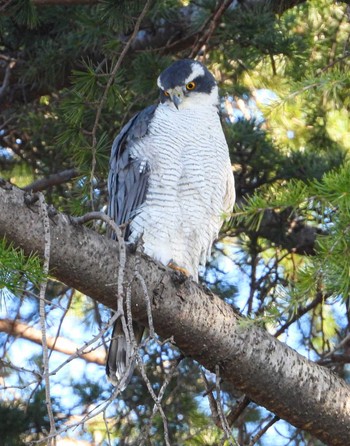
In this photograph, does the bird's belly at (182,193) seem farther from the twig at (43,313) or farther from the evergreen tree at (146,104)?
the twig at (43,313)

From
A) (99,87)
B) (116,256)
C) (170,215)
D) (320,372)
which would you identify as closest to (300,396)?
(320,372)

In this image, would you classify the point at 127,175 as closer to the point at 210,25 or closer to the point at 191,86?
the point at 191,86

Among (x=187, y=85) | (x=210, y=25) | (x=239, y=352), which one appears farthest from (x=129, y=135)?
(x=239, y=352)

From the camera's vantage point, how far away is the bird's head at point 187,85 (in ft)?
15.9

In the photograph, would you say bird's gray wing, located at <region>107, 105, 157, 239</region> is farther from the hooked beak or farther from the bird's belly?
the hooked beak

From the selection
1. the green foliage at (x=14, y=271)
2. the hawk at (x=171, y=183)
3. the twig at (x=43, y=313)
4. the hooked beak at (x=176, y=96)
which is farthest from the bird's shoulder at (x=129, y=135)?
the green foliage at (x=14, y=271)

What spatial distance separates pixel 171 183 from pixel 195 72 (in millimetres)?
821

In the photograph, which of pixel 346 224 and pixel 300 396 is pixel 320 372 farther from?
pixel 346 224

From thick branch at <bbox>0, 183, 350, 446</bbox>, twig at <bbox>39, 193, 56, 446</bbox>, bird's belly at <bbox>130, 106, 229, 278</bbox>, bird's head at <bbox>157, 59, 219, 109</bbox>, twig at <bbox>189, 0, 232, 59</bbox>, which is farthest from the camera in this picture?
bird's head at <bbox>157, 59, 219, 109</bbox>

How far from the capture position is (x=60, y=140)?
4637 millimetres

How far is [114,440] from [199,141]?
6.24 ft

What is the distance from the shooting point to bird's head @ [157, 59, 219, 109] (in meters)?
4.84

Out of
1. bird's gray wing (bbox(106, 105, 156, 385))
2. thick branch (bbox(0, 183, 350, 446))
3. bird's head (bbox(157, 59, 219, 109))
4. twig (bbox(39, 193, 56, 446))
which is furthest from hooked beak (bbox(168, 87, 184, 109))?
twig (bbox(39, 193, 56, 446))

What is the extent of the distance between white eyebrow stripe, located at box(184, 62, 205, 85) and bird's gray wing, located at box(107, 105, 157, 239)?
1.10 feet
